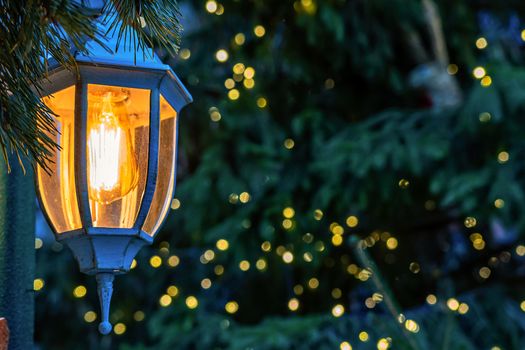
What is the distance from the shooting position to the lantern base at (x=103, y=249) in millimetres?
1791

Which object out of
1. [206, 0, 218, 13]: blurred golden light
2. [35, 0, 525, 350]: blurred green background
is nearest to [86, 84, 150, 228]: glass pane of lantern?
[35, 0, 525, 350]: blurred green background

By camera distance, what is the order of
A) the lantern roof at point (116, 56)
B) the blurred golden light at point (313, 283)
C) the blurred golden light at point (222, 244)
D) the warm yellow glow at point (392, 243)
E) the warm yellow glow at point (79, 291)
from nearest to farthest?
the lantern roof at point (116, 56) < the blurred golden light at point (222, 244) < the blurred golden light at point (313, 283) < the warm yellow glow at point (79, 291) < the warm yellow glow at point (392, 243)

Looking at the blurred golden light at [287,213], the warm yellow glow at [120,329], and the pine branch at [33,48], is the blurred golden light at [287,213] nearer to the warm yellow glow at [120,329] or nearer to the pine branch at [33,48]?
the warm yellow glow at [120,329]

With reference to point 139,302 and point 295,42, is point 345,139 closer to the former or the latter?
point 295,42

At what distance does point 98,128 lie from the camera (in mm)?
1803

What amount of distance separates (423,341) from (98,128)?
2.53 metres

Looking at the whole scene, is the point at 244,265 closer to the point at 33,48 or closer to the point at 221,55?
the point at 221,55

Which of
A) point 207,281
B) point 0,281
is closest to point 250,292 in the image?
point 207,281

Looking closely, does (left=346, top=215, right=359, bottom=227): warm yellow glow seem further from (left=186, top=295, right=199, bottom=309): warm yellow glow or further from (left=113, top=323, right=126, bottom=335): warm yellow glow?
(left=113, top=323, right=126, bottom=335): warm yellow glow

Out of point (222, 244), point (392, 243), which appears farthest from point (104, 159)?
point (392, 243)

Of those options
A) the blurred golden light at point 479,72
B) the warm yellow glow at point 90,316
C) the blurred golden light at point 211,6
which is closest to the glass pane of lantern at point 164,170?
the blurred golden light at point 479,72

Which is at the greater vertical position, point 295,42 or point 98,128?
point 295,42

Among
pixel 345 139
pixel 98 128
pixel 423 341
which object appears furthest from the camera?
pixel 345 139

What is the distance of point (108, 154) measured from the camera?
1.79 meters
